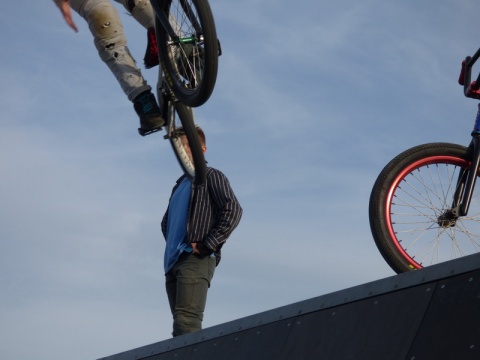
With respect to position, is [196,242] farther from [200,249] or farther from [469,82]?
[469,82]

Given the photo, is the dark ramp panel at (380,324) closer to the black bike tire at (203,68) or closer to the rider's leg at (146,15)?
the black bike tire at (203,68)

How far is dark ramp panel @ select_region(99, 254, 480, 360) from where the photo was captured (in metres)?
3.20

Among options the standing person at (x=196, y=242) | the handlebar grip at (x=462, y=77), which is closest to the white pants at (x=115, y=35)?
the standing person at (x=196, y=242)

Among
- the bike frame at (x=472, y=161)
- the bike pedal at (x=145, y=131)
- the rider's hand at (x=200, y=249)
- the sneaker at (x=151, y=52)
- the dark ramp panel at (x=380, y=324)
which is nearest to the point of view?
the dark ramp panel at (x=380, y=324)

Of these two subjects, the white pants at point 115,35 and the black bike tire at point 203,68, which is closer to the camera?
the black bike tire at point 203,68

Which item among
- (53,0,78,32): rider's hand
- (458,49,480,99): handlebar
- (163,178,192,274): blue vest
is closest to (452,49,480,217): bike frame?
(458,49,480,99): handlebar

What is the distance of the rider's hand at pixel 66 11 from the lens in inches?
224

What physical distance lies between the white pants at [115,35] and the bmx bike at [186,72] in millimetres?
184

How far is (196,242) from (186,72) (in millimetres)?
1024

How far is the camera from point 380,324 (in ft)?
11.6

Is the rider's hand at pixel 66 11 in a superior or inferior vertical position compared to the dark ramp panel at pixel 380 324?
superior

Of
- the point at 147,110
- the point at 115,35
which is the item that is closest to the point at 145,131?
the point at 147,110

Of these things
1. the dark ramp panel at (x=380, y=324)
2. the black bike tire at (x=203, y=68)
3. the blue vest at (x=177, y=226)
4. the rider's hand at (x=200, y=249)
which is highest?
the black bike tire at (x=203, y=68)

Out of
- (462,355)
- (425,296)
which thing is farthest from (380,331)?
(462,355)
